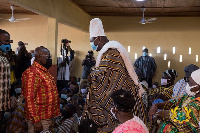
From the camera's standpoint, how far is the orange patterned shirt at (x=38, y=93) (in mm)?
3361

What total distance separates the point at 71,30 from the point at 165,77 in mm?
5999

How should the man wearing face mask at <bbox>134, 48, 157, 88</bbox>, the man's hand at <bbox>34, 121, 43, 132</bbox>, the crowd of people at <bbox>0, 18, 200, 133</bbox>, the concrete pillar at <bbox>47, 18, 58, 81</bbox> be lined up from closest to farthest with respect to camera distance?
1. the crowd of people at <bbox>0, 18, 200, 133</bbox>
2. the man's hand at <bbox>34, 121, 43, 132</bbox>
3. the concrete pillar at <bbox>47, 18, 58, 81</bbox>
4. the man wearing face mask at <bbox>134, 48, 157, 88</bbox>

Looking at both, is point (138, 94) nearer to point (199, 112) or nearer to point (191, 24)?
point (199, 112)

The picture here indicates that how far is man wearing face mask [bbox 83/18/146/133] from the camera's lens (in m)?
2.77

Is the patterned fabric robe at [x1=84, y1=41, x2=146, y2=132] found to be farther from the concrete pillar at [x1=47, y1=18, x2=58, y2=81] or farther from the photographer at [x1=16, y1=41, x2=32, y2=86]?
the photographer at [x1=16, y1=41, x2=32, y2=86]

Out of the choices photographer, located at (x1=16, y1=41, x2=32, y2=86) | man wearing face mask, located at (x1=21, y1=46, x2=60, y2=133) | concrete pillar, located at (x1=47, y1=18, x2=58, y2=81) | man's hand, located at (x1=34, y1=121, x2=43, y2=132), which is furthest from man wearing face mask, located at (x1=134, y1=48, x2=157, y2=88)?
man's hand, located at (x1=34, y1=121, x2=43, y2=132)

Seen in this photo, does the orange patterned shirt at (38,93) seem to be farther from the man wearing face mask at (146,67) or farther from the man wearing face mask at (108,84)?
the man wearing face mask at (146,67)

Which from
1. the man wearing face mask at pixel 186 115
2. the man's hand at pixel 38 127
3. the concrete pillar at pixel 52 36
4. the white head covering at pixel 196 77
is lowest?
the man's hand at pixel 38 127

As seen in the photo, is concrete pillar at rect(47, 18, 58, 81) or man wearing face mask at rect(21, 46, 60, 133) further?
concrete pillar at rect(47, 18, 58, 81)

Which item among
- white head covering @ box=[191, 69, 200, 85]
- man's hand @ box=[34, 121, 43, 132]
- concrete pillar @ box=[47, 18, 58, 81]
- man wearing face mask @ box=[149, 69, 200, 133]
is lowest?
man's hand @ box=[34, 121, 43, 132]

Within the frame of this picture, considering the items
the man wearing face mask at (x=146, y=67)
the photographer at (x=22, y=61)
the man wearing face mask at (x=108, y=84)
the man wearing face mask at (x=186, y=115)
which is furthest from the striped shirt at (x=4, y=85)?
the man wearing face mask at (x=146, y=67)

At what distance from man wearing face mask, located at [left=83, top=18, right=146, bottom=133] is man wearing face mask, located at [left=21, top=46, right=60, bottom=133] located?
0.81m

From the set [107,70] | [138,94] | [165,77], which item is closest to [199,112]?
[138,94]

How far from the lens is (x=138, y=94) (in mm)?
2932
